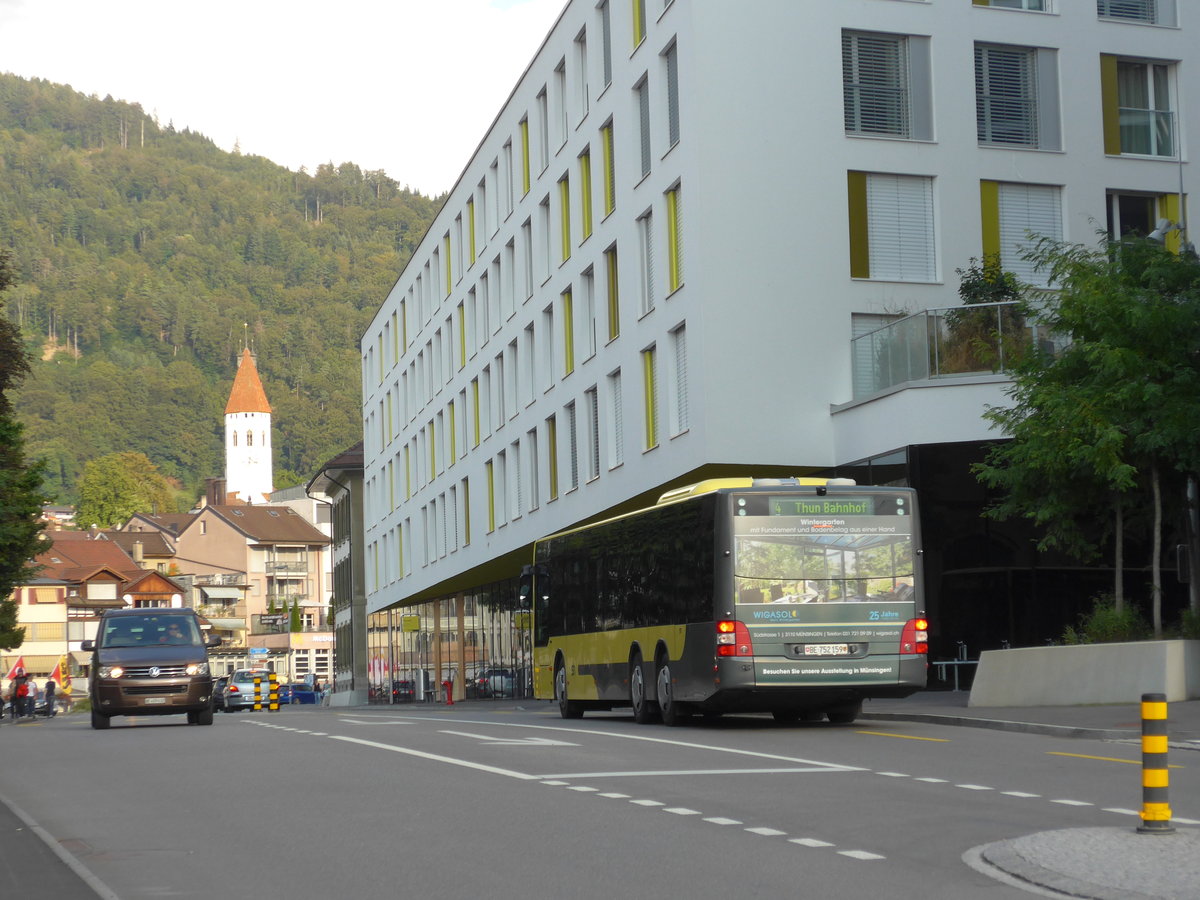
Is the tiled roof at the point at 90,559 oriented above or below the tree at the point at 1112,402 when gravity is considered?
above

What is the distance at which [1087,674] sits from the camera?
24094 mm

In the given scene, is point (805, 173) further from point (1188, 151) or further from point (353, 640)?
point (353, 640)

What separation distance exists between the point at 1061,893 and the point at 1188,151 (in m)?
33.7

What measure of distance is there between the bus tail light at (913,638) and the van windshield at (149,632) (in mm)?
12570

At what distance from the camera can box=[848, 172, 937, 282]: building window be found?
3662 centimetres

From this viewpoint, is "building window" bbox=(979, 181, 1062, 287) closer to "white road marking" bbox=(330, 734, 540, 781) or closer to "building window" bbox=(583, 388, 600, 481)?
"building window" bbox=(583, 388, 600, 481)

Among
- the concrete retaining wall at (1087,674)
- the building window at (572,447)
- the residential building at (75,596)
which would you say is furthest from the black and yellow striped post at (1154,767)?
the residential building at (75,596)

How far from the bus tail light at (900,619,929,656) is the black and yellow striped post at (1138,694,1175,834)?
40.3 ft

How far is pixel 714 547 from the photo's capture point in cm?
2227

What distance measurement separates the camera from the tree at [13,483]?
3819 cm

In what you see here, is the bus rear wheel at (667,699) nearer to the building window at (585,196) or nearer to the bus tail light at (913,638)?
the bus tail light at (913,638)

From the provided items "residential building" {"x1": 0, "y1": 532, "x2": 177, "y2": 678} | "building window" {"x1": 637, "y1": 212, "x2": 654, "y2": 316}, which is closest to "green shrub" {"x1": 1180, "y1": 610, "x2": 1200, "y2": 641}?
"building window" {"x1": 637, "y1": 212, "x2": 654, "y2": 316}

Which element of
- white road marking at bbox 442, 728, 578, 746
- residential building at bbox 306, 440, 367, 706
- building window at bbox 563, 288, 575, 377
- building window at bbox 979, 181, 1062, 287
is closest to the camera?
white road marking at bbox 442, 728, 578, 746

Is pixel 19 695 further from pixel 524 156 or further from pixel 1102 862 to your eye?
pixel 1102 862
